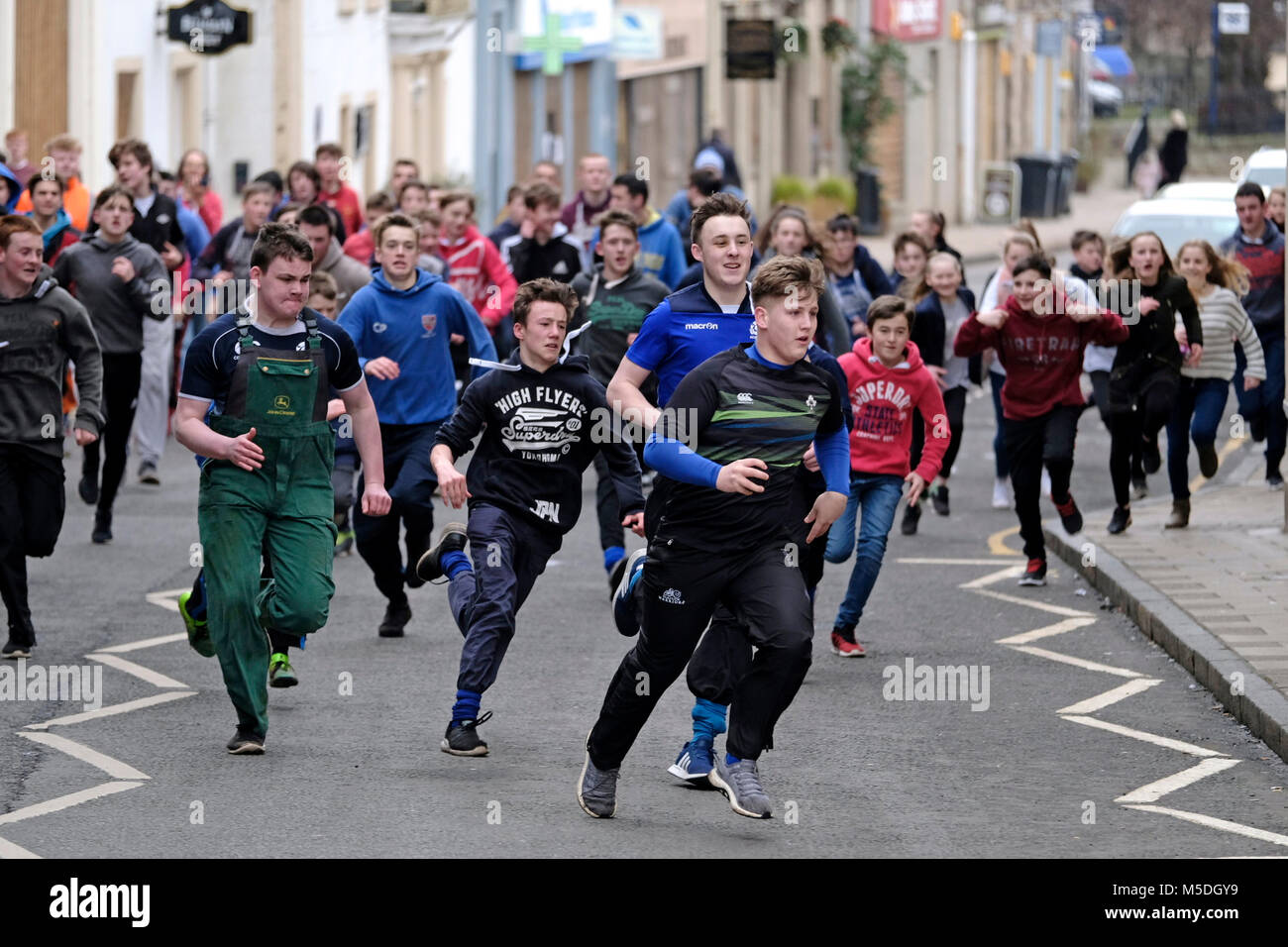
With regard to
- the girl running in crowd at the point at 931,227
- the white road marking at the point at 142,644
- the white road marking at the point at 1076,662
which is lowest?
the white road marking at the point at 1076,662

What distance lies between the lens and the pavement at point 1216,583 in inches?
385

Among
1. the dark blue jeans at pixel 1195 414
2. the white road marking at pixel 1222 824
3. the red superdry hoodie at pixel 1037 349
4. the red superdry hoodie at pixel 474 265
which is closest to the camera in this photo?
the white road marking at pixel 1222 824

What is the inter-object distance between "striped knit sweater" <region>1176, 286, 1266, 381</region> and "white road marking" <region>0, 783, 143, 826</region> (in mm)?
8061

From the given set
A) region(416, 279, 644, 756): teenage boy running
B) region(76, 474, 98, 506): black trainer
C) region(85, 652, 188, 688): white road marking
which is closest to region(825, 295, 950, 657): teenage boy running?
region(416, 279, 644, 756): teenage boy running

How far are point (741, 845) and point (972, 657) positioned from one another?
147 inches

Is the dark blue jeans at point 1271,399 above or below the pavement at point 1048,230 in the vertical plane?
below

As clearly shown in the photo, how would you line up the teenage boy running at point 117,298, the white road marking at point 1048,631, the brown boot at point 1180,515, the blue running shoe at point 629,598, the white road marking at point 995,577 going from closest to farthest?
the blue running shoe at point 629,598 < the white road marking at point 1048,631 < the white road marking at point 995,577 < the teenage boy running at point 117,298 < the brown boot at point 1180,515

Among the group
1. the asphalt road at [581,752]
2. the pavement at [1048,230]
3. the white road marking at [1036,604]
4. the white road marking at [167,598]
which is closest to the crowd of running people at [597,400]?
the asphalt road at [581,752]

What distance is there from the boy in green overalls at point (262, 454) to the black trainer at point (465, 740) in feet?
1.99

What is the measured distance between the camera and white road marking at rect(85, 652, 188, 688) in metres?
10.0

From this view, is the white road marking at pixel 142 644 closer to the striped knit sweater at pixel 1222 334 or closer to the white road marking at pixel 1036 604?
the white road marking at pixel 1036 604

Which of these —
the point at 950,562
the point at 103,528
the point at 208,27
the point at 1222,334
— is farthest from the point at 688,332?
the point at 208,27

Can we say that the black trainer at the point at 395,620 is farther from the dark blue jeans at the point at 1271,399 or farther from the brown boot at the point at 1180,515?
the dark blue jeans at the point at 1271,399

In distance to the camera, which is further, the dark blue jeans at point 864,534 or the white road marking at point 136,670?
the dark blue jeans at point 864,534
